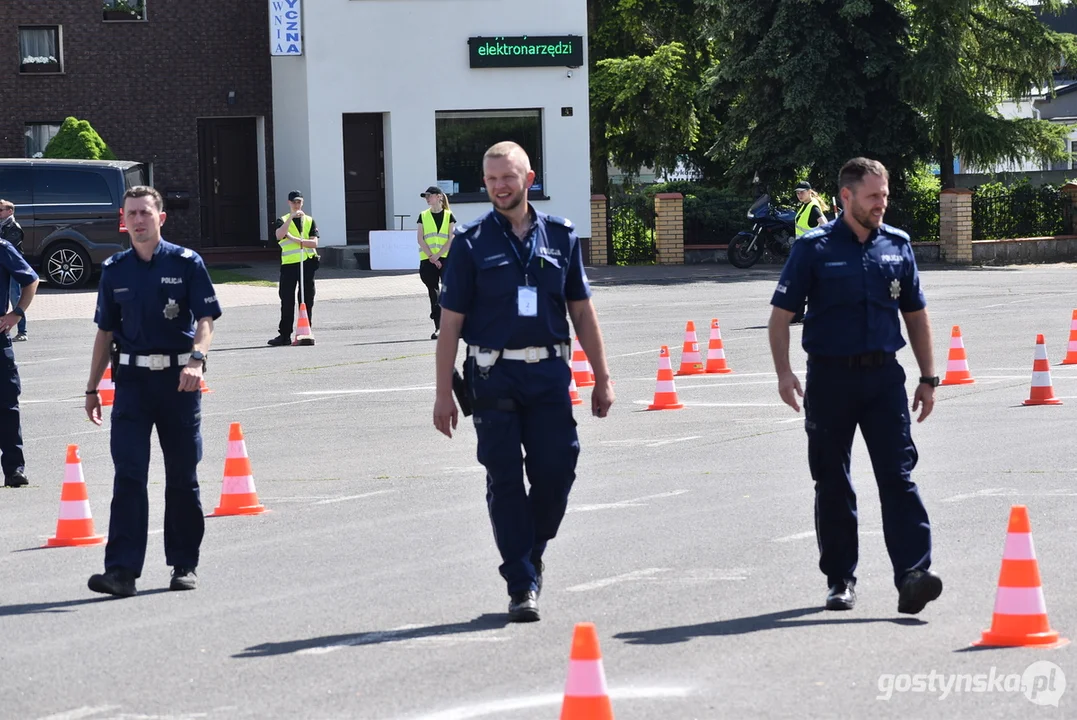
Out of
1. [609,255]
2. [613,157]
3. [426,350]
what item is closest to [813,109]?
[609,255]

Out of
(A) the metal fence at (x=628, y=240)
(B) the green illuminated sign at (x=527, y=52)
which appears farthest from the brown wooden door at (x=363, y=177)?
(A) the metal fence at (x=628, y=240)

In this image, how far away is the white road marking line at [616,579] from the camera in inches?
299

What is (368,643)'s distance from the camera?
21.8 ft

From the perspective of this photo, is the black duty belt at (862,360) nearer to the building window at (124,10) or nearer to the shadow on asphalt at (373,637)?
the shadow on asphalt at (373,637)

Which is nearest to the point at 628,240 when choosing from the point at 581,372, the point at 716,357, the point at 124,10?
the point at 124,10

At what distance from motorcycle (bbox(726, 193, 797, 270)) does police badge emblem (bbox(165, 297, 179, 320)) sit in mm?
26566

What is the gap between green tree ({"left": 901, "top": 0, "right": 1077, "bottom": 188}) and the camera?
36094mm

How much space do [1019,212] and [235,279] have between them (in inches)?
677

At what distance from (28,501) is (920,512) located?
A: 5927 millimetres

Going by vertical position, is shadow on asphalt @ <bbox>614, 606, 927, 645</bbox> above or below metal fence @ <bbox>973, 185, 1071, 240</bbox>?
below

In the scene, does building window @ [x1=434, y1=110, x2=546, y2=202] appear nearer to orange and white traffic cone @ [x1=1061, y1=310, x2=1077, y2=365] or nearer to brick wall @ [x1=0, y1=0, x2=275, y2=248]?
brick wall @ [x1=0, y1=0, x2=275, y2=248]

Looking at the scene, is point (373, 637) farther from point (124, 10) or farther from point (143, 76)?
point (124, 10)

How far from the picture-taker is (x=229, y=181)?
38.2m
